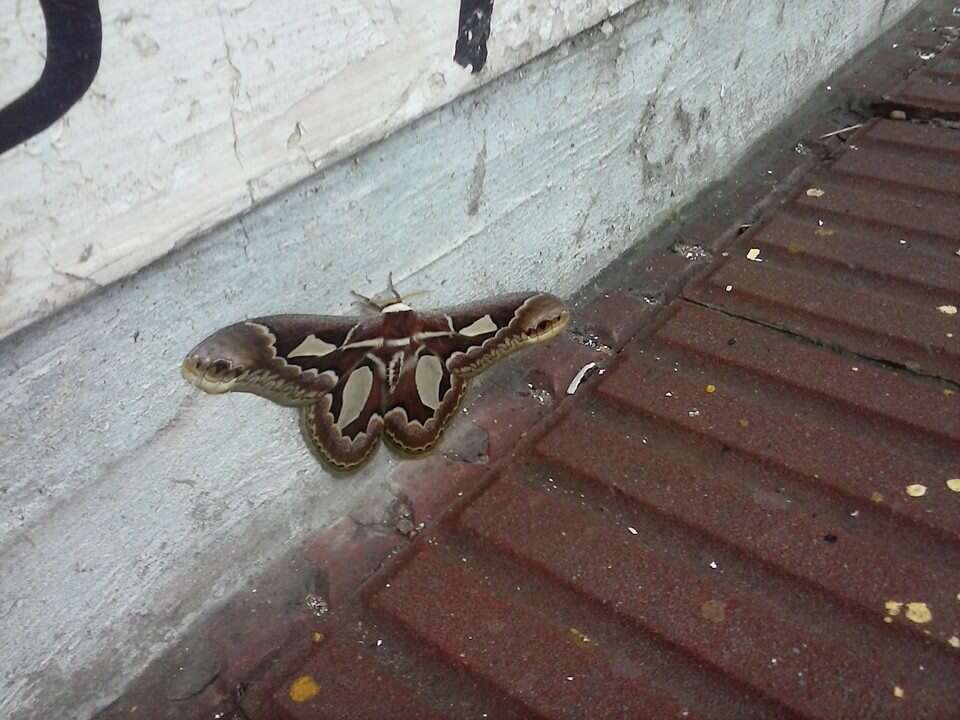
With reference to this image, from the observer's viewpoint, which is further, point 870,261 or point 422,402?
point 870,261

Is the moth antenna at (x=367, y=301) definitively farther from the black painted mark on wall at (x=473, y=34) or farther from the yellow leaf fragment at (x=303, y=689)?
the yellow leaf fragment at (x=303, y=689)

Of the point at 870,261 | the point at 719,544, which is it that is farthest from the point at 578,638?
the point at 870,261

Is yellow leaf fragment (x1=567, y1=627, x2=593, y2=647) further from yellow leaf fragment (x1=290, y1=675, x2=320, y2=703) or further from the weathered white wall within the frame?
the weathered white wall

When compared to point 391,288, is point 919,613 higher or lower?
lower

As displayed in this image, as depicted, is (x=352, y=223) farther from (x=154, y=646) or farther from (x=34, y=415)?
(x=154, y=646)

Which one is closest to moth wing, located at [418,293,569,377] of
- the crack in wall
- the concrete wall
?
the concrete wall

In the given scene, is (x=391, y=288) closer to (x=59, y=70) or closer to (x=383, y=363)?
(x=383, y=363)

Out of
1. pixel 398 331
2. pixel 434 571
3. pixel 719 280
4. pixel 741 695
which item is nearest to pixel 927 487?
pixel 741 695
